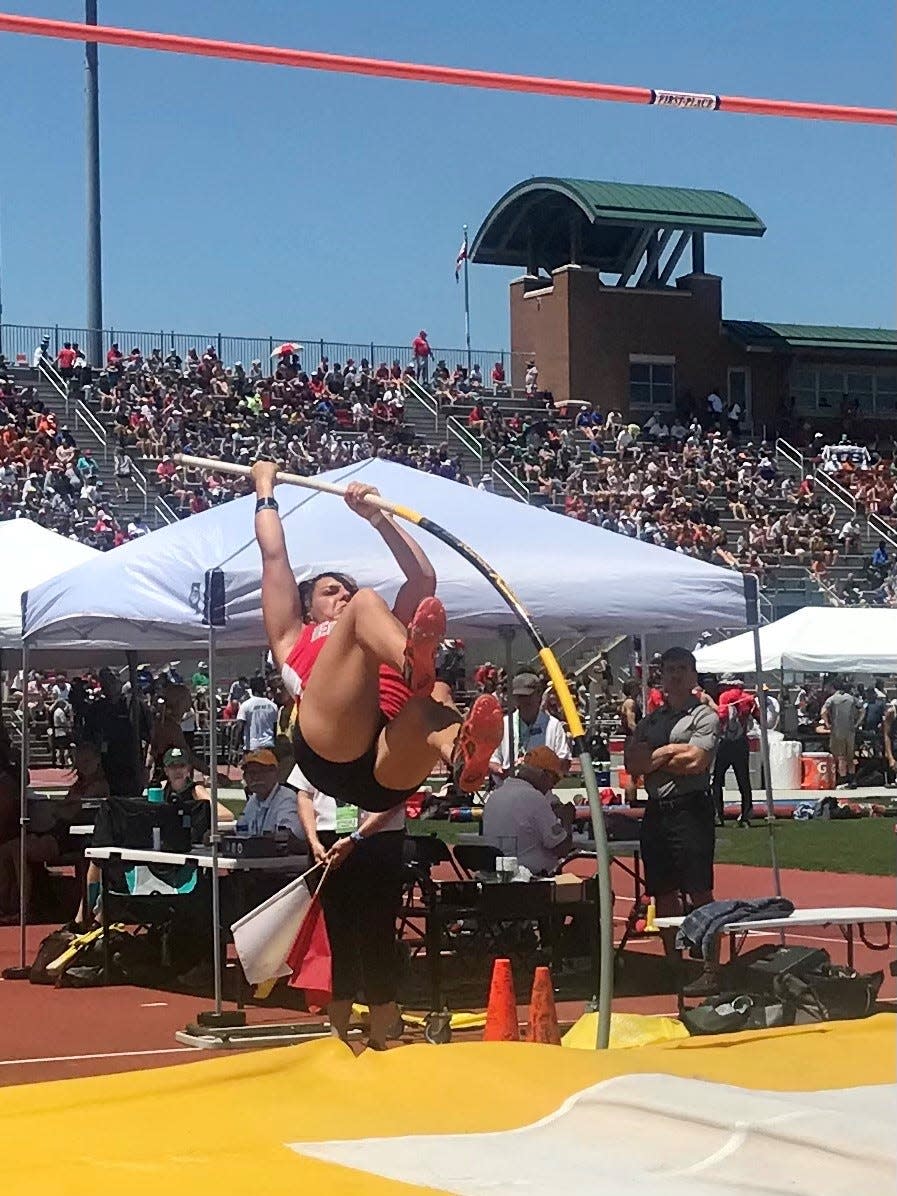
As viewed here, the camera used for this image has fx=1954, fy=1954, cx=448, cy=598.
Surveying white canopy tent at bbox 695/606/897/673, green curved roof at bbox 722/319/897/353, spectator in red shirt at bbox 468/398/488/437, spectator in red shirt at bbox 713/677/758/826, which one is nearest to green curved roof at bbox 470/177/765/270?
green curved roof at bbox 722/319/897/353

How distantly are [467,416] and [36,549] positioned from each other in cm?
2918

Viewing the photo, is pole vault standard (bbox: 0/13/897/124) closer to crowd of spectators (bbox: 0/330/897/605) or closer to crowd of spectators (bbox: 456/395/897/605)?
crowd of spectators (bbox: 0/330/897/605)

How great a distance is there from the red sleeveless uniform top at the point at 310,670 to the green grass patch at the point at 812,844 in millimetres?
9210

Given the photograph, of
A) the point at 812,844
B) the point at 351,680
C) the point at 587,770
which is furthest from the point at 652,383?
the point at 351,680

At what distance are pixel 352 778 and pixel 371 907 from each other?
667 millimetres

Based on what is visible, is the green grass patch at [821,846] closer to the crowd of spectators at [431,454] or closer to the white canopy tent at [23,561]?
the white canopy tent at [23,561]

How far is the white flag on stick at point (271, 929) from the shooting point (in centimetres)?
699

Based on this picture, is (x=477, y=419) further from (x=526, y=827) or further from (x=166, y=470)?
(x=526, y=827)

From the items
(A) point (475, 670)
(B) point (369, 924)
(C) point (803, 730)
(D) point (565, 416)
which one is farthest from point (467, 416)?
(B) point (369, 924)

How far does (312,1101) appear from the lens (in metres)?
5.55

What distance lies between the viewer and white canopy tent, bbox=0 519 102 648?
525 inches

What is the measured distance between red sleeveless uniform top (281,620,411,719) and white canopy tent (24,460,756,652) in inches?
110

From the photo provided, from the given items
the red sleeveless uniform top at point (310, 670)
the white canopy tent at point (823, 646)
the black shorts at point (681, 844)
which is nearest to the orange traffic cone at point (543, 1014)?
the red sleeveless uniform top at point (310, 670)

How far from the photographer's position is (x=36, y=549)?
1412 centimetres
